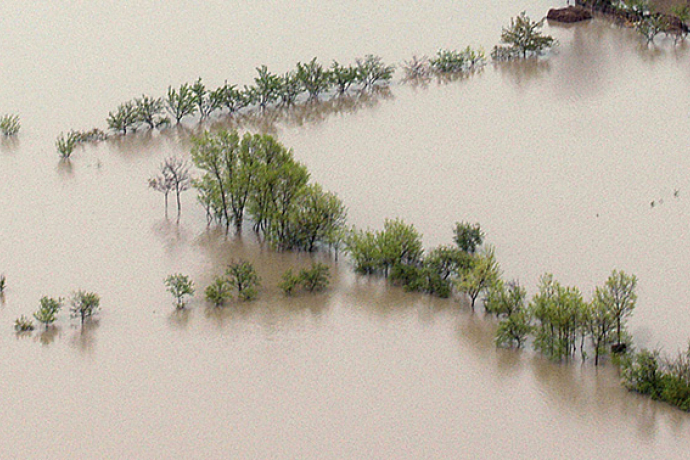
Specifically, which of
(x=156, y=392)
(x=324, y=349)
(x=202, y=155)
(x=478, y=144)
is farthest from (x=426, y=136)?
(x=156, y=392)

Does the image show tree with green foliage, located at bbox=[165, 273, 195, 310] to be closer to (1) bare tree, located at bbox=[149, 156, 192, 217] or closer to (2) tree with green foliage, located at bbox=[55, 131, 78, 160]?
(1) bare tree, located at bbox=[149, 156, 192, 217]

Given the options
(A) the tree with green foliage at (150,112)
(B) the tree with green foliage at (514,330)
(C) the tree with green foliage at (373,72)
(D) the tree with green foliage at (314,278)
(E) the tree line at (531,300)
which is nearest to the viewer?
(E) the tree line at (531,300)

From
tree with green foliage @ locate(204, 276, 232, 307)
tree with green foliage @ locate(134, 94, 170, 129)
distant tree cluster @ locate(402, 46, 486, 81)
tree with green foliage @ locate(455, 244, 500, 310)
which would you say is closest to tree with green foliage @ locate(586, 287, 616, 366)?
tree with green foliage @ locate(455, 244, 500, 310)

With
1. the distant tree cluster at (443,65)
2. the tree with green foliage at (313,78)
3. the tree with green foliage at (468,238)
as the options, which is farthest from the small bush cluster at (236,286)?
the distant tree cluster at (443,65)

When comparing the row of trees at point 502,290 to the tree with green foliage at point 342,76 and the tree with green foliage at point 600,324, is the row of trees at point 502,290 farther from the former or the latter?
the tree with green foliage at point 342,76

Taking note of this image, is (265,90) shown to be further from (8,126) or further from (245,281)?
(245,281)

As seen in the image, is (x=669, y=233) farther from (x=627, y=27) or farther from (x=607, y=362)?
(x=627, y=27)
